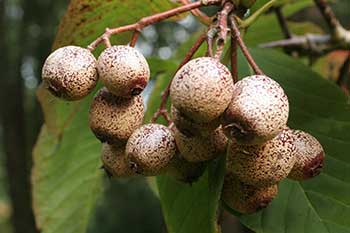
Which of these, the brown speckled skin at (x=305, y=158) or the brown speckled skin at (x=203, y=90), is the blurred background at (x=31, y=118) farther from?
the brown speckled skin at (x=203, y=90)

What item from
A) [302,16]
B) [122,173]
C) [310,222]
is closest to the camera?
[122,173]

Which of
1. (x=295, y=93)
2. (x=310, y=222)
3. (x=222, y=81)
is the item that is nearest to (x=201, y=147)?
(x=222, y=81)

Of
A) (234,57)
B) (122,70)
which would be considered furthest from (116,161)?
(234,57)

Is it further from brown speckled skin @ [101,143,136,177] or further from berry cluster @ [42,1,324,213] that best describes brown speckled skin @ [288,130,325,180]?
brown speckled skin @ [101,143,136,177]

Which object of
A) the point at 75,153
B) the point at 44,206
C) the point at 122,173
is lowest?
the point at 44,206

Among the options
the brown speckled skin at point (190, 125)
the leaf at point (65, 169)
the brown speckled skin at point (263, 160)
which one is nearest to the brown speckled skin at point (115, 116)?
the brown speckled skin at point (190, 125)

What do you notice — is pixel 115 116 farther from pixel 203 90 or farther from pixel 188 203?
pixel 188 203

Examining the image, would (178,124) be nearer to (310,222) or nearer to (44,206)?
(310,222)
